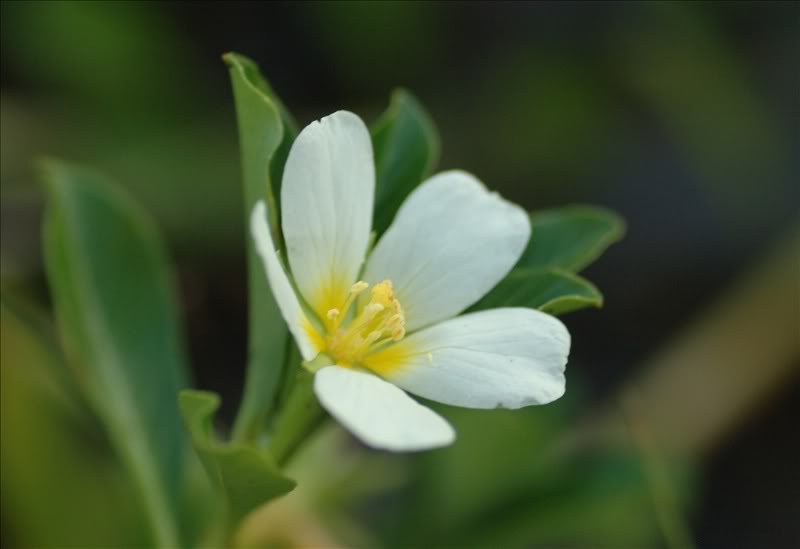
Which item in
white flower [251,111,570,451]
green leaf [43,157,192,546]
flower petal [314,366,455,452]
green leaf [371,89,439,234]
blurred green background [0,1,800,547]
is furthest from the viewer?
blurred green background [0,1,800,547]

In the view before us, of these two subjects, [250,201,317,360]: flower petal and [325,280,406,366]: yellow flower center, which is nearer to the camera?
[250,201,317,360]: flower petal

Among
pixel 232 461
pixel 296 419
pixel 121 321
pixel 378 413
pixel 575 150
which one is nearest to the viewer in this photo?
pixel 378 413

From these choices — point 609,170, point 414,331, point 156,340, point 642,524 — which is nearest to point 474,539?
point 642,524

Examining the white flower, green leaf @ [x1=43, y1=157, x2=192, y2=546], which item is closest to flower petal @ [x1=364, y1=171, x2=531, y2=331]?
the white flower

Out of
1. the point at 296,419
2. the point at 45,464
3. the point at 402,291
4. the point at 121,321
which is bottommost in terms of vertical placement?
the point at 45,464

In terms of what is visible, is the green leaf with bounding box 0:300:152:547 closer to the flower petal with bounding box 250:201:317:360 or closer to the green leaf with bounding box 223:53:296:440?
the green leaf with bounding box 223:53:296:440

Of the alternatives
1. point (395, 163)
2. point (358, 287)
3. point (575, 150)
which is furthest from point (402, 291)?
point (575, 150)

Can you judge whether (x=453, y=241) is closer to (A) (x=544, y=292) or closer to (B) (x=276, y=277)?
(A) (x=544, y=292)
